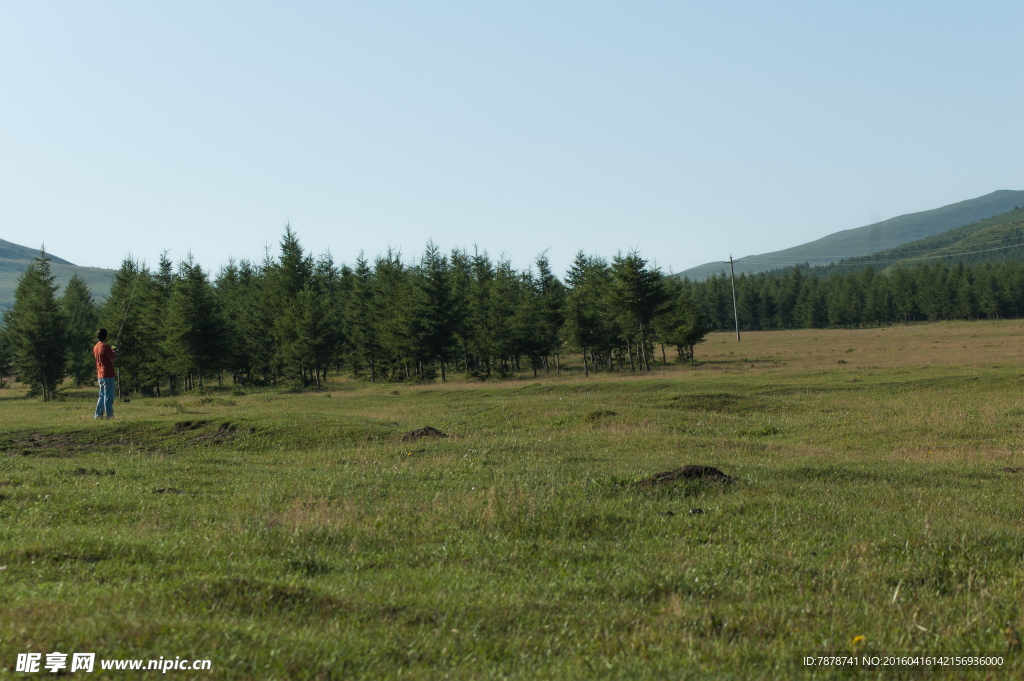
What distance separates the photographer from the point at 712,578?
6738 millimetres

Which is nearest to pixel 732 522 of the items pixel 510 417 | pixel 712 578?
pixel 712 578

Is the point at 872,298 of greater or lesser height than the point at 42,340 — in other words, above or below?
below

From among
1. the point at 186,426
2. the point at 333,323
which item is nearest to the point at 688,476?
the point at 186,426

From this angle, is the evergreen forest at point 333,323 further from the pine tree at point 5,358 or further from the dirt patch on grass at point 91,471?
the dirt patch on grass at point 91,471

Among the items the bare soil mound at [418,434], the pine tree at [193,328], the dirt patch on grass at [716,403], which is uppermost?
the pine tree at [193,328]

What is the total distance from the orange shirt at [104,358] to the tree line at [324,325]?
3193 cm

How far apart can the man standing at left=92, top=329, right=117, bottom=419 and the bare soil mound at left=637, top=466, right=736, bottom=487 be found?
1620cm

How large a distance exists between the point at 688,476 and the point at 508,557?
514 centimetres

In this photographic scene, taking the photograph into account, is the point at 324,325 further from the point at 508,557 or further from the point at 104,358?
the point at 508,557

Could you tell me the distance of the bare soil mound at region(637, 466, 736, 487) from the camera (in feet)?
37.1

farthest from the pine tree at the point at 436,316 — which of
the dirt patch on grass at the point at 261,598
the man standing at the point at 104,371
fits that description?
the dirt patch on grass at the point at 261,598

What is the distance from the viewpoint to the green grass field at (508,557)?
15.9 feet

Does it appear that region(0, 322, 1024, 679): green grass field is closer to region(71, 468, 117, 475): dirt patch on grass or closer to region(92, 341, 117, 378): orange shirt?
region(71, 468, 117, 475): dirt patch on grass

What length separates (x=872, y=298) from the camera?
458ft
